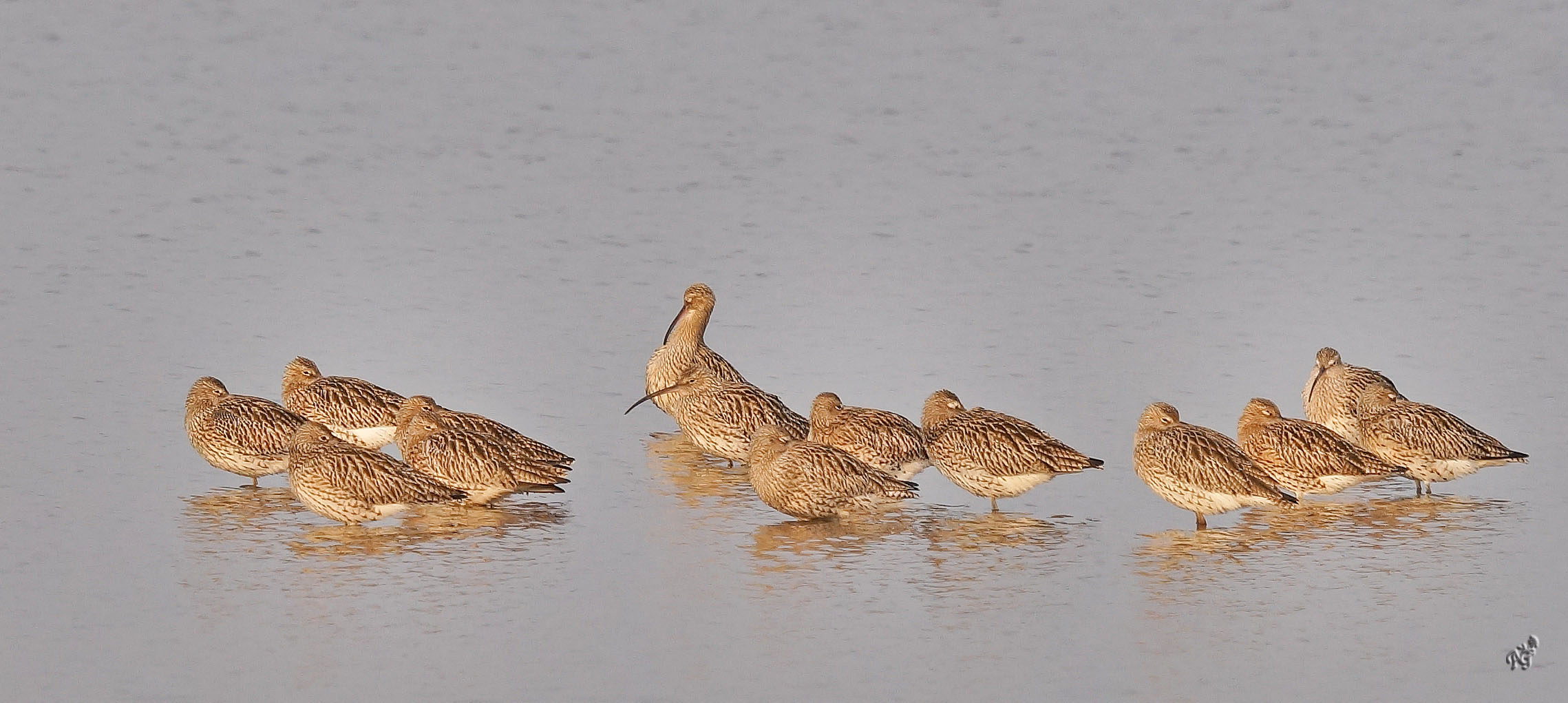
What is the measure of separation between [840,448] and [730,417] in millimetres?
853

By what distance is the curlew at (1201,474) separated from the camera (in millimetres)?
11109

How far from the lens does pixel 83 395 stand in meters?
13.1

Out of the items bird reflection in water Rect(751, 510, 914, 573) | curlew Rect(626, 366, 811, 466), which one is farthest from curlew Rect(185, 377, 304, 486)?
bird reflection in water Rect(751, 510, 914, 573)

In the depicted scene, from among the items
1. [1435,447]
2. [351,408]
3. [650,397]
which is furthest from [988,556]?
[351,408]

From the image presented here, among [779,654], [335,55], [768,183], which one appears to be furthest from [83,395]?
[335,55]

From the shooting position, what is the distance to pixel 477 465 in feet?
37.6

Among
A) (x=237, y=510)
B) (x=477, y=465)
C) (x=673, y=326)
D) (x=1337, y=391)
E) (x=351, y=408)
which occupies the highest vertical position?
(x=673, y=326)

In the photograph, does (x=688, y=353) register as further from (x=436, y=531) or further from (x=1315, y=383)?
(x=1315, y=383)

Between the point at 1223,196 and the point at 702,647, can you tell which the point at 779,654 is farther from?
the point at 1223,196

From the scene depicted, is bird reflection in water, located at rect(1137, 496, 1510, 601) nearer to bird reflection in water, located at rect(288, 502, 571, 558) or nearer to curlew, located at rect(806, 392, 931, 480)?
curlew, located at rect(806, 392, 931, 480)

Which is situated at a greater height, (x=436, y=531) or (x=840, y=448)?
(x=840, y=448)

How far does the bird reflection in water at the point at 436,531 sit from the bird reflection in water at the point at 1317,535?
2877mm

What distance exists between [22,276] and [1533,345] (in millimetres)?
9789

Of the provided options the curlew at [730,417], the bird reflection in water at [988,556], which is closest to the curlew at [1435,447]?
the bird reflection in water at [988,556]
